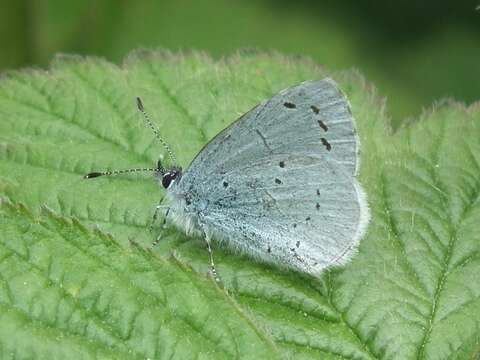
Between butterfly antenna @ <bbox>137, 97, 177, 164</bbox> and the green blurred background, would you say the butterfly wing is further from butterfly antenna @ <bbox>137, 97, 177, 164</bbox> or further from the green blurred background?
the green blurred background

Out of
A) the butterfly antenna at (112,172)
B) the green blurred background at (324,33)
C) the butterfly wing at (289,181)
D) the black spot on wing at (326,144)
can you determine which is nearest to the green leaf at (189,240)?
the butterfly antenna at (112,172)

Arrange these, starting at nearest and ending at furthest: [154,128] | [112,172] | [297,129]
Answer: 1. [297,129]
2. [112,172]
3. [154,128]

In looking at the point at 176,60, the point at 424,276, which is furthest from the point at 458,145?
the point at 176,60

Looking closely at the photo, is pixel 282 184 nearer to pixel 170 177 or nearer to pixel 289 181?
pixel 289 181

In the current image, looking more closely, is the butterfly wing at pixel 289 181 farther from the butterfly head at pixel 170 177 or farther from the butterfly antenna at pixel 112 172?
the butterfly antenna at pixel 112 172

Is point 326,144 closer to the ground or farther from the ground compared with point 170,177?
farther from the ground

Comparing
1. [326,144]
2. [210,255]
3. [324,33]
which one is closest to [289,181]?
[326,144]

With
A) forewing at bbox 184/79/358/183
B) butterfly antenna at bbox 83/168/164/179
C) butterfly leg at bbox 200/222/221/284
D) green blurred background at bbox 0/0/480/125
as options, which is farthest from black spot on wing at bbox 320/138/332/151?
green blurred background at bbox 0/0/480/125
